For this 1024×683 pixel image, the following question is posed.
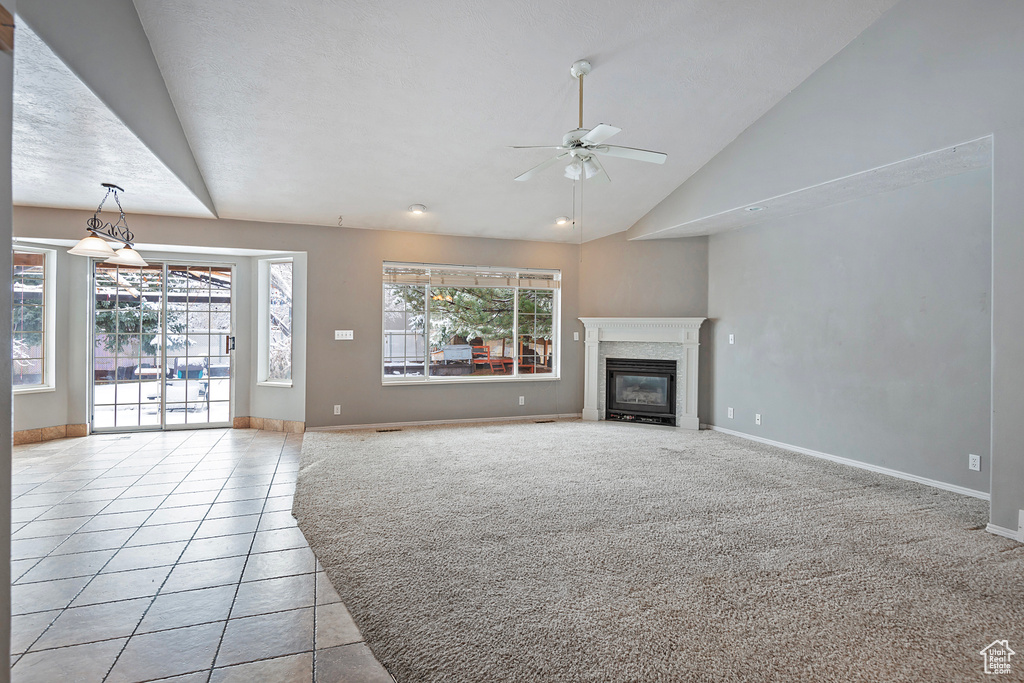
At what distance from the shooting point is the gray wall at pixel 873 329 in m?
3.91

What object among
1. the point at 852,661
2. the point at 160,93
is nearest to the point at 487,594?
the point at 852,661

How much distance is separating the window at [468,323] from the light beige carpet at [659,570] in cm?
216

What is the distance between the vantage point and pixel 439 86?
3863 mm

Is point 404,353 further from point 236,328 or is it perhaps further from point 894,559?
point 894,559

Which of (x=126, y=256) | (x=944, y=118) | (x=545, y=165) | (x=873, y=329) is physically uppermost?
(x=944, y=118)

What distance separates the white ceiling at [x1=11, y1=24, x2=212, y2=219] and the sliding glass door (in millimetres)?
966

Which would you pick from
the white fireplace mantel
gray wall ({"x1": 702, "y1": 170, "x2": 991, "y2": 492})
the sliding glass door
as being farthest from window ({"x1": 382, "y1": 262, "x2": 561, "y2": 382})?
gray wall ({"x1": 702, "y1": 170, "x2": 991, "y2": 492})

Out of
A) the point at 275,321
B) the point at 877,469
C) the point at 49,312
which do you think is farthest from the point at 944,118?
the point at 49,312

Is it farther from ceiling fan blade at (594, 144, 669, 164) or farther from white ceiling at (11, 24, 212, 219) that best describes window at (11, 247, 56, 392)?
ceiling fan blade at (594, 144, 669, 164)

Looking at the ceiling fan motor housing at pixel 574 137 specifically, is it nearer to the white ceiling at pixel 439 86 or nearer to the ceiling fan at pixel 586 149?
the ceiling fan at pixel 586 149

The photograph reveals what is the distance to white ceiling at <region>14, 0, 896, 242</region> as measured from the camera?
3.24 meters

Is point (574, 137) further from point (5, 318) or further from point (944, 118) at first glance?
point (5, 318)

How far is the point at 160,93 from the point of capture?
3438mm

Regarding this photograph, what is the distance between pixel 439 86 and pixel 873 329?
4323mm
